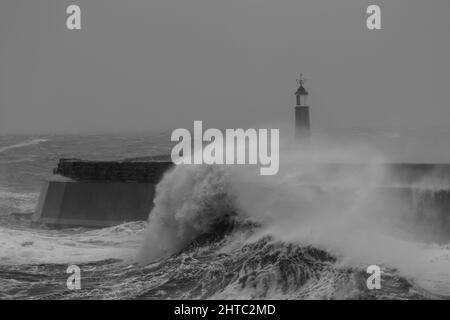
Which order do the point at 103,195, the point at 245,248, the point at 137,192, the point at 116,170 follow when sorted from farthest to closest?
the point at 116,170 < the point at 103,195 < the point at 137,192 < the point at 245,248

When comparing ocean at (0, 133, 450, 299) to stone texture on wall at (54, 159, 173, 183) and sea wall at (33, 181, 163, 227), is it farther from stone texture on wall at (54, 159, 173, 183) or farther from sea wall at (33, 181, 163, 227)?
stone texture on wall at (54, 159, 173, 183)

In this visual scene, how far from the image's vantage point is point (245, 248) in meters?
9.99

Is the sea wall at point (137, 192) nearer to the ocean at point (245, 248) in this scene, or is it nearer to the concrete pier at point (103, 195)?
the concrete pier at point (103, 195)

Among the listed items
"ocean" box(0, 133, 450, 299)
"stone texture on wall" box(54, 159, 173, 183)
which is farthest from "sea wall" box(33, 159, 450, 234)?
"ocean" box(0, 133, 450, 299)

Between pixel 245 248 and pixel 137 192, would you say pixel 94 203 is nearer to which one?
pixel 137 192

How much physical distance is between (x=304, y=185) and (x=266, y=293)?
419 cm

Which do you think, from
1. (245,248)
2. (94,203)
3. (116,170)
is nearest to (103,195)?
(94,203)

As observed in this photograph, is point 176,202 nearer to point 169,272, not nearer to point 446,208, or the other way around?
point 169,272

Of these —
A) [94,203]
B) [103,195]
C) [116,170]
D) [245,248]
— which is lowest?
[245,248]

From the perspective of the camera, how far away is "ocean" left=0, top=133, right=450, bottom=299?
28.2ft

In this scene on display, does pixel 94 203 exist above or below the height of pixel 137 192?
below

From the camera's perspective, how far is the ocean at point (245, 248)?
28.2ft
